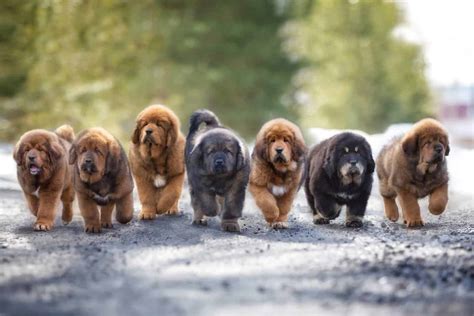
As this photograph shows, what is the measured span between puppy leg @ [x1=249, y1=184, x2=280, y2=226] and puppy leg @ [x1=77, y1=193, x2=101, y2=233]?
5.81ft

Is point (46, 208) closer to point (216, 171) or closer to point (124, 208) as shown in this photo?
point (124, 208)

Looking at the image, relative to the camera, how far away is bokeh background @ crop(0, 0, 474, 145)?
916 inches

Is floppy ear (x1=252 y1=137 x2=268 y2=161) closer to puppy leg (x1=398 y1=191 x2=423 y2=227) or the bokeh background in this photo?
puppy leg (x1=398 y1=191 x2=423 y2=227)

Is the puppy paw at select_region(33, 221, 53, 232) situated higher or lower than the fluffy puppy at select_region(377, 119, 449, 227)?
lower

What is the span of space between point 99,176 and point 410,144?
357cm

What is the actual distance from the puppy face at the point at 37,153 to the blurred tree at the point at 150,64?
44.3 ft

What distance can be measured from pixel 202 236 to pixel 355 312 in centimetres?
366

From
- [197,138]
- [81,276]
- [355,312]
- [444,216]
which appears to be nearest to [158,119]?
[197,138]

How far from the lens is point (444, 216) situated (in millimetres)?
11727

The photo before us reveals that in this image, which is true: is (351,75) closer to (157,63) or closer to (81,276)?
(157,63)

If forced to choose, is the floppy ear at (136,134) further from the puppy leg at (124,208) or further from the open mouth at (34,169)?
the open mouth at (34,169)

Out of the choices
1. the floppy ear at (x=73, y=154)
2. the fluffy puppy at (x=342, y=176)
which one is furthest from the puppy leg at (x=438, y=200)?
the floppy ear at (x=73, y=154)

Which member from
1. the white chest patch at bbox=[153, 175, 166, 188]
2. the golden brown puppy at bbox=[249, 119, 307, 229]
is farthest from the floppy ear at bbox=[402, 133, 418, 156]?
the white chest patch at bbox=[153, 175, 166, 188]

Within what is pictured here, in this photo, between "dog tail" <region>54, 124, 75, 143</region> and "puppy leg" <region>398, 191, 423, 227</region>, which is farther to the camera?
"dog tail" <region>54, 124, 75, 143</region>
